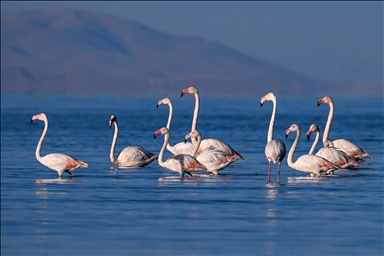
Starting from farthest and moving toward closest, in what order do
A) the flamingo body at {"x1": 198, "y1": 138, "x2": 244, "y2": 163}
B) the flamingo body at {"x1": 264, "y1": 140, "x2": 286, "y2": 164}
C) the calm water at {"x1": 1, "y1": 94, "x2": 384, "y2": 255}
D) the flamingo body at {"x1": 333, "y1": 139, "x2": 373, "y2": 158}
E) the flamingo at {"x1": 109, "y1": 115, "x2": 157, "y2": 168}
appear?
1. the flamingo body at {"x1": 333, "y1": 139, "x2": 373, "y2": 158}
2. the flamingo at {"x1": 109, "y1": 115, "x2": 157, "y2": 168}
3. the flamingo body at {"x1": 198, "y1": 138, "x2": 244, "y2": 163}
4. the flamingo body at {"x1": 264, "y1": 140, "x2": 286, "y2": 164}
5. the calm water at {"x1": 1, "y1": 94, "x2": 384, "y2": 255}

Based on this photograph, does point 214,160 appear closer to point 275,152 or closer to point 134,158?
point 275,152

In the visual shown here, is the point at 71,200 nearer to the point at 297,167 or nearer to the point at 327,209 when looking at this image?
the point at 327,209

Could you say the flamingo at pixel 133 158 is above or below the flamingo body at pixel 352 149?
below

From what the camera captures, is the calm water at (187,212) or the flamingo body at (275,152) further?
the flamingo body at (275,152)

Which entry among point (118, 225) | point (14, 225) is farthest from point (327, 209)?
point (14, 225)

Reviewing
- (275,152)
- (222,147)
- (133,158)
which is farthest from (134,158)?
(275,152)

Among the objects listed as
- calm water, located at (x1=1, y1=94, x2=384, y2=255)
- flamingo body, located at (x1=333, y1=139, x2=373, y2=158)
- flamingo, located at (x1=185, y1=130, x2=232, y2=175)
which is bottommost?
calm water, located at (x1=1, y1=94, x2=384, y2=255)

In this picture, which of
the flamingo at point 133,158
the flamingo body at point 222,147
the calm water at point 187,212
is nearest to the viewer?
the calm water at point 187,212

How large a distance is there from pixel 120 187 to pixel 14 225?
3788 millimetres

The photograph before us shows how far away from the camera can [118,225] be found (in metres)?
10.8

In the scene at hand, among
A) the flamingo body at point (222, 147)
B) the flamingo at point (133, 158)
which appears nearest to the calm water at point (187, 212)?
the flamingo at point (133, 158)

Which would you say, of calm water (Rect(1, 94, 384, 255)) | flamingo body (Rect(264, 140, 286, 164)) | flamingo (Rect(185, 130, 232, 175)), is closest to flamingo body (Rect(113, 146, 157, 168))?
calm water (Rect(1, 94, 384, 255))

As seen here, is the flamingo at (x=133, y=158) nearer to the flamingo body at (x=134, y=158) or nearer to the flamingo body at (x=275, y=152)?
the flamingo body at (x=134, y=158)

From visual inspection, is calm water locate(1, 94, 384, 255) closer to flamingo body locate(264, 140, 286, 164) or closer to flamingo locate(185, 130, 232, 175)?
flamingo locate(185, 130, 232, 175)
